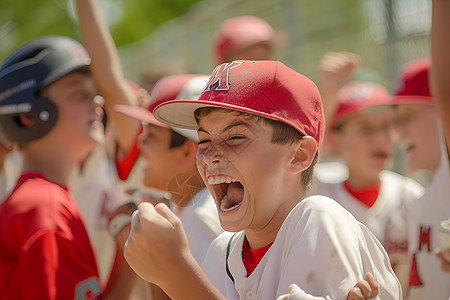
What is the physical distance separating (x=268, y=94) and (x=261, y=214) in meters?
0.45

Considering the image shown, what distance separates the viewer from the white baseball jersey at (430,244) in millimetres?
2867

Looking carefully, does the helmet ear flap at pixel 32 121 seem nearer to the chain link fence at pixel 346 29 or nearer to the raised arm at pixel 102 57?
the raised arm at pixel 102 57

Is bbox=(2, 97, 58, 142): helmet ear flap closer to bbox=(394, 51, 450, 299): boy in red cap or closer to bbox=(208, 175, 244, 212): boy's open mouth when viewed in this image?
bbox=(208, 175, 244, 212): boy's open mouth

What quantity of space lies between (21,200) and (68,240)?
0.35m

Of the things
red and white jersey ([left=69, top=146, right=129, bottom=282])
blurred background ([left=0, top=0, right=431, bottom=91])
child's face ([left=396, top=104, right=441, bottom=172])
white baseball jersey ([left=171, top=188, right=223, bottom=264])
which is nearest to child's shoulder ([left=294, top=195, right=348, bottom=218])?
white baseball jersey ([left=171, top=188, right=223, bottom=264])

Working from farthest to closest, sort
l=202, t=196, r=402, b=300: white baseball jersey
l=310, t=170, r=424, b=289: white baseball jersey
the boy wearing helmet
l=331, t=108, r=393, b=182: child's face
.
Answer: l=331, t=108, r=393, b=182: child's face
l=310, t=170, r=424, b=289: white baseball jersey
the boy wearing helmet
l=202, t=196, r=402, b=300: white baseball jersey

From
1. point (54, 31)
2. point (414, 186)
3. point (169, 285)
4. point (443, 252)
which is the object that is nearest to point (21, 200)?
point (169, 285)

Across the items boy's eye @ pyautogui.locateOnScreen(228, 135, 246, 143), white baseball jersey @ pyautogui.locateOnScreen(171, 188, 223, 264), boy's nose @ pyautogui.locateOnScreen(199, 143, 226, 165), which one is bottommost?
white baseball jersey @ pyautogui.locateOnScreen(171, 188, 223, 264)

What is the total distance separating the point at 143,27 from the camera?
111 ft

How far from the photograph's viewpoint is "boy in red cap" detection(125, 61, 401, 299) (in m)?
1.78

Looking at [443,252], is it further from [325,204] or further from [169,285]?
[169,285]

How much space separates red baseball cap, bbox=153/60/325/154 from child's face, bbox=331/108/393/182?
2698mm

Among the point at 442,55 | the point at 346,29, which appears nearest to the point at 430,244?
the point at 442,55

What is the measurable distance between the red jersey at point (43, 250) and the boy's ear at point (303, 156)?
120 cm
